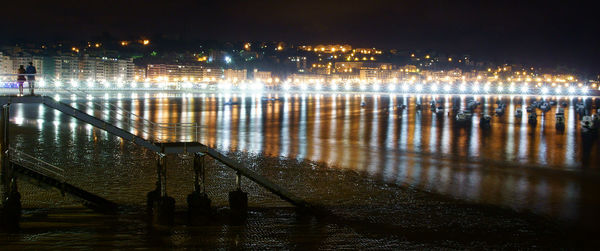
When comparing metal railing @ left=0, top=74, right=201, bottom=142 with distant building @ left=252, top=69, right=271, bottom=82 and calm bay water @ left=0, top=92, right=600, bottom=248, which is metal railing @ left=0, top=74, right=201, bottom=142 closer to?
calm bay water @ left=0, top=92, right=600, bottom=248

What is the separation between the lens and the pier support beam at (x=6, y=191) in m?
8.58

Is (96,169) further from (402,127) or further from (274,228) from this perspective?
(402,127)

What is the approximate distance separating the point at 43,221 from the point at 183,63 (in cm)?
13917

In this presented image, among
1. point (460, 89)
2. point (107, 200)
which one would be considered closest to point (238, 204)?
point (107, 200)

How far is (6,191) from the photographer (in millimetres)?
8734

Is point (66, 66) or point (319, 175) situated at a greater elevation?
point (66, 66)

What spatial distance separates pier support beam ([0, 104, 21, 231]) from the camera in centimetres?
858

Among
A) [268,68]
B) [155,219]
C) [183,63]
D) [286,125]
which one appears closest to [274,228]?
[155,219]

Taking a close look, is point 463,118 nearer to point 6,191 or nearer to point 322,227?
point 322,227

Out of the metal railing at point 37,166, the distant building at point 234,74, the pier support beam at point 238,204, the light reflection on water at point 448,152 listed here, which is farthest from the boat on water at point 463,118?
the distant building at point 234,74

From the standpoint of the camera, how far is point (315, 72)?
176875 millimetres

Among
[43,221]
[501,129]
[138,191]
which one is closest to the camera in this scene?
[43,221]

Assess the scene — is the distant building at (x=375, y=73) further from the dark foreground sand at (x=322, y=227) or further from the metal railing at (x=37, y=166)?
the dark foreground sand at (x=322, y=227)

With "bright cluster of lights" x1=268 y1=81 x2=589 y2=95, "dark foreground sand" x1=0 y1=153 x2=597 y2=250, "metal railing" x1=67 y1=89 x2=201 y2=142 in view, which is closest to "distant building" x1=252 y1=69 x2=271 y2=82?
"bright cluster of lights" x1=268 y1=81 x2=589 y2=95
